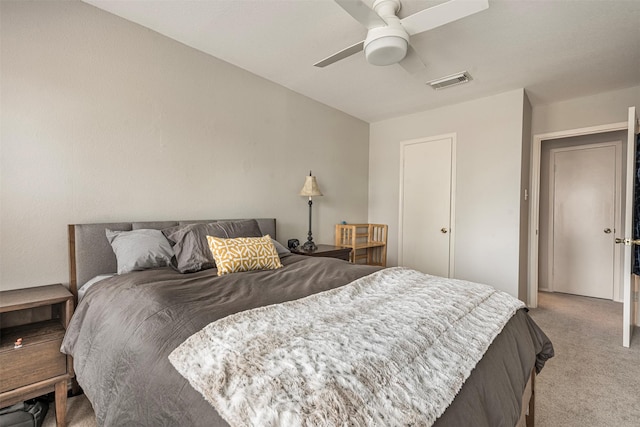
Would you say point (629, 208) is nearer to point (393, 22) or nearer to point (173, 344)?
point (393, 22)

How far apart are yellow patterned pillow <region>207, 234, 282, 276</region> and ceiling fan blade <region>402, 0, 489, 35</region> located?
168cm

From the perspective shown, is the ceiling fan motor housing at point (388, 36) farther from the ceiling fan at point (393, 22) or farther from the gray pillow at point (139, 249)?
the gray pillow at point (139, 249)

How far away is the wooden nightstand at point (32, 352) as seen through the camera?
1479 millimetres

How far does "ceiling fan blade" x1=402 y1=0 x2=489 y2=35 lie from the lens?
1530 mm

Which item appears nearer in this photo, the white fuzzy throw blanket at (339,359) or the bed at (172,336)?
the white fuzzy throw blanket at (339,359)

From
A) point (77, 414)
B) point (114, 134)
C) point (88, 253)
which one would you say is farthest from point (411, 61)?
point (77, 414)

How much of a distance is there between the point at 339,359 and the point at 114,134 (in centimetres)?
226

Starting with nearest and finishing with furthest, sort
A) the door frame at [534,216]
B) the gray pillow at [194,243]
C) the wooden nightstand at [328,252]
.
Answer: the gray pillow at [194,243], the wooden nightstand at [328,252], the door frame at [534,216]

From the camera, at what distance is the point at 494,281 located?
3453 mm

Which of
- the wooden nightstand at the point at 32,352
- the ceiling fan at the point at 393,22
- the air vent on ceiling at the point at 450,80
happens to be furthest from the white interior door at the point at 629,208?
the wooden nightstand at the point at 32,352

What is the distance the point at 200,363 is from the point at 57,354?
136 centimetres

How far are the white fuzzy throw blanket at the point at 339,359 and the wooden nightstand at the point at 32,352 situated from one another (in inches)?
48.2

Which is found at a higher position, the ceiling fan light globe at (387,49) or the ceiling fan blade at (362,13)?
the ceiling fan blade at (362,13)

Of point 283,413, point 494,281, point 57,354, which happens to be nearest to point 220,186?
point 57,354
